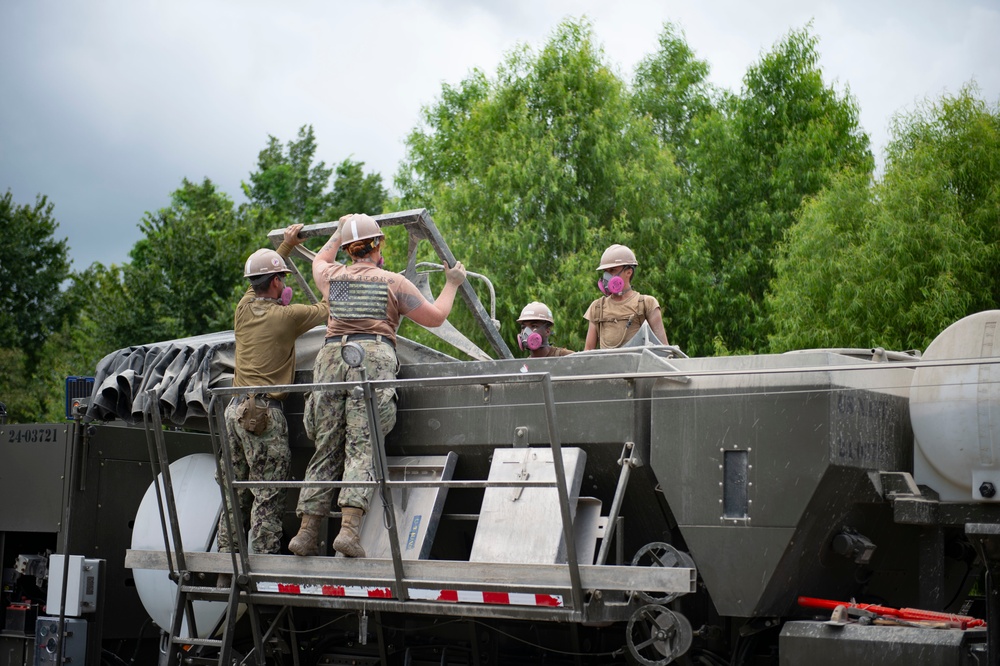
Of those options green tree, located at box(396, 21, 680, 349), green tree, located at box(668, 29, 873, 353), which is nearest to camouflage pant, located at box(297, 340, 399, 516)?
green tree, located at box(396, 21, 680, 349)

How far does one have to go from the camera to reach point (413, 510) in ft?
21.0

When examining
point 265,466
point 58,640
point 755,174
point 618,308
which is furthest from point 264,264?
point 755,174

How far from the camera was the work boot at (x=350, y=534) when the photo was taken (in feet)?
20.3

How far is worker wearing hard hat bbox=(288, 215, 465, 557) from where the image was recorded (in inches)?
251

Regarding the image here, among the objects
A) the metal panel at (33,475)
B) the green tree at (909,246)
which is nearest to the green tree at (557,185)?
the green tree at (909,246)

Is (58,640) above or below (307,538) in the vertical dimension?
below

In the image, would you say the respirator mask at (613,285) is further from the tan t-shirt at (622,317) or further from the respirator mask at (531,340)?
the respirator mask at (531,340)

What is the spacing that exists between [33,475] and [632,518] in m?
4.45

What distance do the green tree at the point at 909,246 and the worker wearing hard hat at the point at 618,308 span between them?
10130 millimetres

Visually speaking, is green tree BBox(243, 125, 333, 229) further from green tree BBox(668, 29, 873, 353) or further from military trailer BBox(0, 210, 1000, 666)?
military trailer BBox(0, 210, 1000, 666)

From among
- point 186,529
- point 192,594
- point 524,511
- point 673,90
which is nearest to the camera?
point 524,511

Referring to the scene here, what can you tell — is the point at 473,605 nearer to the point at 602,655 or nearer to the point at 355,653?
the point at 602,655

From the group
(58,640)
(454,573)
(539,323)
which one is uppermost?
(539,323)

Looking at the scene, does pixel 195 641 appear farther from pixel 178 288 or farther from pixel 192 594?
pixel 178 288
